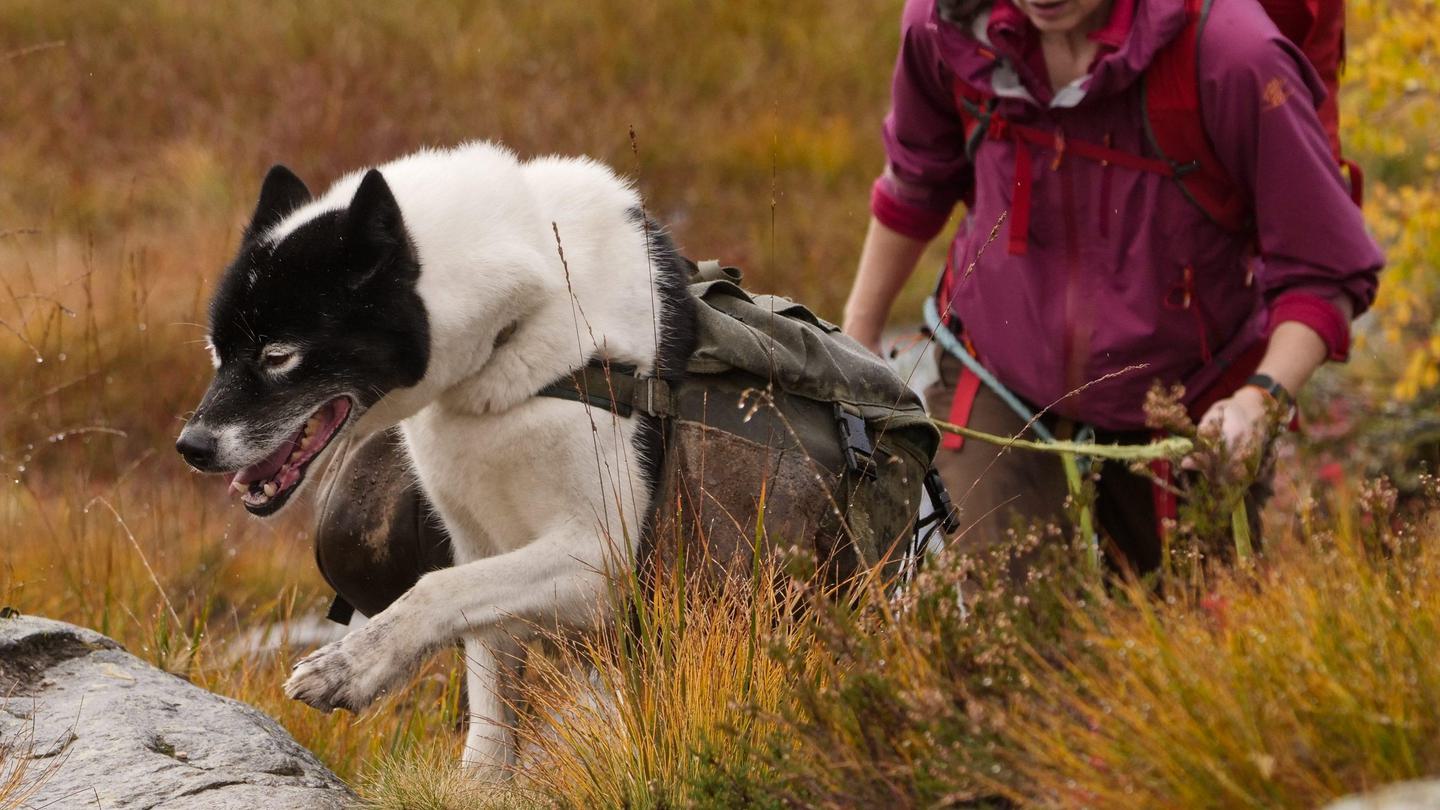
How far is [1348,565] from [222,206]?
420 inches

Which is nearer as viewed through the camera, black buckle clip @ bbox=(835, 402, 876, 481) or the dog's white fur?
the dog's white fur

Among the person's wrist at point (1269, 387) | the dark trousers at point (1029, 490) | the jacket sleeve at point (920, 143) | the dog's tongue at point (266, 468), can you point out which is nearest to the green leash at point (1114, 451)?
the person's wrist at point (1269, 387)

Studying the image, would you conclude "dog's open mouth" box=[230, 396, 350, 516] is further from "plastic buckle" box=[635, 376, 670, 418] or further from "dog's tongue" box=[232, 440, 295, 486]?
"plastic buckle" box=[635, 376, 670, 418]

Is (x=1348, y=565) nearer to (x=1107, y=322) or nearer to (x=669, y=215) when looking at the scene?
(x=1107, y=322)

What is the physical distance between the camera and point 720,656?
9.71 feet

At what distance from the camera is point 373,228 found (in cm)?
316

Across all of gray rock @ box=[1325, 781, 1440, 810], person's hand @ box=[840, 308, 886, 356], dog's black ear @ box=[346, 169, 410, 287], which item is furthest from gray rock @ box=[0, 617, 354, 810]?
person's hand @ box=[840, 308, 886, 356]

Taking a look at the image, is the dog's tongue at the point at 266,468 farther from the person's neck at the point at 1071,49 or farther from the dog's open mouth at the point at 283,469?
the person's neck at the point at 1071,49

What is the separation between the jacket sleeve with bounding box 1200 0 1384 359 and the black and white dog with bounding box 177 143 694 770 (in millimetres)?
1446

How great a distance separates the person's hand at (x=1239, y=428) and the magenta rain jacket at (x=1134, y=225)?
346mm

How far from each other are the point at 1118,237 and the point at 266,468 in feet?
7.15

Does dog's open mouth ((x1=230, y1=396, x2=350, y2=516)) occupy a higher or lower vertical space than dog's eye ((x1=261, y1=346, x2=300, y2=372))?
lower

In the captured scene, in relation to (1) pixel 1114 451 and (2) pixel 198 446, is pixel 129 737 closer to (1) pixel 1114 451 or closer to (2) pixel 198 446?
(2) pixel 198 446

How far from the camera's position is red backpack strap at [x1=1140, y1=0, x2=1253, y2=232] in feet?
12.3
